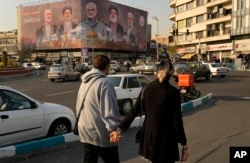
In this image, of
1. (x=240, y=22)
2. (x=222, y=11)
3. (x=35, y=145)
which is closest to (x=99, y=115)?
(x=35, y=145)

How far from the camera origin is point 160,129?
377cm

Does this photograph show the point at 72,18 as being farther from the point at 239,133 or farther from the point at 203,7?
the point at 239,133

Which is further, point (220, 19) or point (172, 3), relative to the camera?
point (172, 3)

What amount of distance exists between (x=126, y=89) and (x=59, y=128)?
5066 millimetres

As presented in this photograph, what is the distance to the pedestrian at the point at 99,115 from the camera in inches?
157

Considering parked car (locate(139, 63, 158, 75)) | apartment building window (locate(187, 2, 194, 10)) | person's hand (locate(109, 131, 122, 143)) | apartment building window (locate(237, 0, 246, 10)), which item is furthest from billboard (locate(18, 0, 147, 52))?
person's hand (locate(109, 131, 122, 143))

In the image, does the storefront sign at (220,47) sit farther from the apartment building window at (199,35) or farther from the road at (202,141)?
the road at (202,141)

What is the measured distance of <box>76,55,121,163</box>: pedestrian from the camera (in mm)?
3980

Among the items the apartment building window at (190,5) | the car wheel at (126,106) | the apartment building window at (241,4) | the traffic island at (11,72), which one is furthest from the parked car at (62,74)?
the apartment building window at (190,5)

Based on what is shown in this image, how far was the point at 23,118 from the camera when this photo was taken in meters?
7.03

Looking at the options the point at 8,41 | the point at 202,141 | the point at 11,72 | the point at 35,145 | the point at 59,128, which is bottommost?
the point at 202,141

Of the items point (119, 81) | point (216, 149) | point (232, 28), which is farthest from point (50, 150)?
point (232, 28)

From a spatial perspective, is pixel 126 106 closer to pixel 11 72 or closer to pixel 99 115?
pixel 99 115

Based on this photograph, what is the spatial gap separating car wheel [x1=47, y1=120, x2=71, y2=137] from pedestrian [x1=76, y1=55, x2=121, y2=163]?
3890mm
